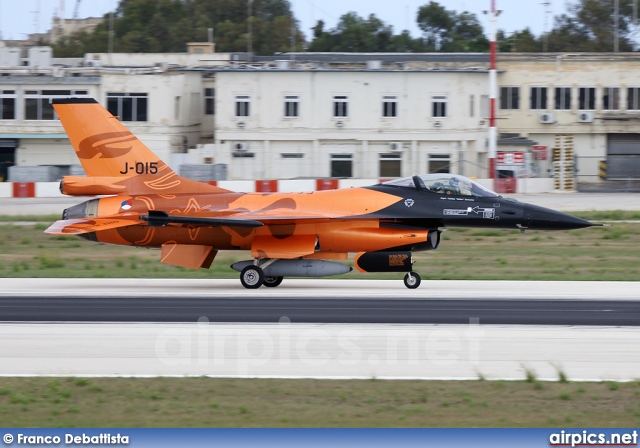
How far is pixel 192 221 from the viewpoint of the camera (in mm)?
19719

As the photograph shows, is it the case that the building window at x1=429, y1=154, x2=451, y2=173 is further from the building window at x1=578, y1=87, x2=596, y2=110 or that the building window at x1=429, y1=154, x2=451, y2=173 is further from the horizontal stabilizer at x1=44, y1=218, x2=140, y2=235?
the horizontal stabilizer at x1=44, y1=218, x2=140, y2=235

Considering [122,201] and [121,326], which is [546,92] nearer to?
[122,201]

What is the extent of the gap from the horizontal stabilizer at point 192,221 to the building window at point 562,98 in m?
46.9

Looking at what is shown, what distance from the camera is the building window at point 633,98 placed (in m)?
62.3

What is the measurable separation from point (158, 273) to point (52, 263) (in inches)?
153

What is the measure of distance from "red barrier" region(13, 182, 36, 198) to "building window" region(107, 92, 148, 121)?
12.2m

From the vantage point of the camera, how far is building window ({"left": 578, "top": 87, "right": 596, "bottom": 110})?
205 feet

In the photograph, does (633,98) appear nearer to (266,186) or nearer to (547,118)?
(547,118)

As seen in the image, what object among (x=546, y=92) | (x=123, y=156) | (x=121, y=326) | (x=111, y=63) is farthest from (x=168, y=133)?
(x=121, y=326)

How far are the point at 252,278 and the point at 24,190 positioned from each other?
29.6 m

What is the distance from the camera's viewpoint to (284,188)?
145 feet

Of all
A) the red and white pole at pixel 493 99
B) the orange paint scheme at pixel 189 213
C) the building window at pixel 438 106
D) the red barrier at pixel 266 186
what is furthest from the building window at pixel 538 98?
the orange paint scheme at pixel 189 213

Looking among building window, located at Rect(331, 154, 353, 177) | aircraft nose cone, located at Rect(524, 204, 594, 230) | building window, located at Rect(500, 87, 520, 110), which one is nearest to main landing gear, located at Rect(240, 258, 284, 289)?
aircraft nose cone, located at Rect(524, 204, 594, 230)

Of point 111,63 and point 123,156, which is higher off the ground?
point 111,63
